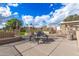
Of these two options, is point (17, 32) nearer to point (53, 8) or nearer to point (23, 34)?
point (23, 34)

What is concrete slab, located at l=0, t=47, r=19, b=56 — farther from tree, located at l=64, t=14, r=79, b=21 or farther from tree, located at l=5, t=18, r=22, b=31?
tree, located at l=64, t=14, r=79, b=21

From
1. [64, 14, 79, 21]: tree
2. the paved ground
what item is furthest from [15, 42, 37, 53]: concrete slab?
[64, 14, 79, 21]: tree

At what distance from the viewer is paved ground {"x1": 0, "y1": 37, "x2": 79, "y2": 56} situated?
98.3 inches

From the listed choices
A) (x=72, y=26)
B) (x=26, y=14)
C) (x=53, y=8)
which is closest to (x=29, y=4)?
(x=26, y=14)

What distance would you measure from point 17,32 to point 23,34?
8cm

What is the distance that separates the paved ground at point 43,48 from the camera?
8.19 ft

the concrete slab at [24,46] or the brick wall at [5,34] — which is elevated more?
the brick wall at [5,34]

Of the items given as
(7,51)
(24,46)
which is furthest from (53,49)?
(7,51)

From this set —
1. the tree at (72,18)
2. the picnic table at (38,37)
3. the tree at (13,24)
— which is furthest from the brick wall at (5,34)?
the tree at (72,18)

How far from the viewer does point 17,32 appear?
2.59m

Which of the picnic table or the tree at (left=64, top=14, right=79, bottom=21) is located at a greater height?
the tree at (left=64, top=14, right=79, bottom=21)

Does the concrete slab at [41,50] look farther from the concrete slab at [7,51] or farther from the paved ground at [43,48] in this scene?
the concrete slab at [7,51]

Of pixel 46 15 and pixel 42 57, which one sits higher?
pixel 46 15

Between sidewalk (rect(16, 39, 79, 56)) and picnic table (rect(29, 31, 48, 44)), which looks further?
picnic table (rect(29, 31, 48, 44))
